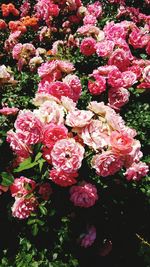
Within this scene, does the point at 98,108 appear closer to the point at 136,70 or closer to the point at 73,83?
the point at 73,83

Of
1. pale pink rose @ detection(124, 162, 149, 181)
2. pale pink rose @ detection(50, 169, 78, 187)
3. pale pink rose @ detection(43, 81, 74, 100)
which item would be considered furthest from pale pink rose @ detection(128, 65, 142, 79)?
pale pink rose @ detection(50, 169, 78, 187)

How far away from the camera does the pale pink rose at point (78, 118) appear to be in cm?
230

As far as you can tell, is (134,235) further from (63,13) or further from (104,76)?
(63,13)

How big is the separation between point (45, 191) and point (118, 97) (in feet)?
4.07

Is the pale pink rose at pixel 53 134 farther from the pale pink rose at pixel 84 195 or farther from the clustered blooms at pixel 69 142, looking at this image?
the pale pink rose at pixel 84 195

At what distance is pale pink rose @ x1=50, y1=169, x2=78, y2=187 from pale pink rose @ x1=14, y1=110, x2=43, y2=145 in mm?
192

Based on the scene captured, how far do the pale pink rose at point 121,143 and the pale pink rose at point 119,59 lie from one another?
1.40 metres

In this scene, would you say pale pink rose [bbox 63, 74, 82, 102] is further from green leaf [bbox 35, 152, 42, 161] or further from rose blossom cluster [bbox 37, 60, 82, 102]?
green leaf [bbox 35, 152, 42, 161]

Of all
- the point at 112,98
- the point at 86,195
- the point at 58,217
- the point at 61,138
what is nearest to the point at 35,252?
the point at 58,217

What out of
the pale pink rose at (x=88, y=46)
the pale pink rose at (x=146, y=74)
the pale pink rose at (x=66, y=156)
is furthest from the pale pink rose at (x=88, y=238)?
the pale pink rose at (x=88, y=46)

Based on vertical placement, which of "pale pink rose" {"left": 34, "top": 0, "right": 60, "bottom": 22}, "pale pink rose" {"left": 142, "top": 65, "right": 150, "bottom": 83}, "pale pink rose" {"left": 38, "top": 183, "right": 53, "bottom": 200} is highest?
"pale pink rose" {"left": 142, "top": 65, "right": 150, "bottom": 83}

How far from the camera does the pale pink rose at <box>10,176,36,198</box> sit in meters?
2.37

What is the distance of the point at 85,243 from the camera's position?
8.02 ft

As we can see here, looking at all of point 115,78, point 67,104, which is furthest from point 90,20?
point 67,104
